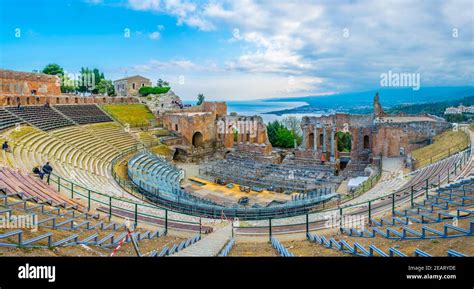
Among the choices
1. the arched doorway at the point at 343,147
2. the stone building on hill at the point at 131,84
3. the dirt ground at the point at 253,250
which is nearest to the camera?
the dirt ground at the point at 253,250

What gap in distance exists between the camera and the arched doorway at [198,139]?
42281 millimetres

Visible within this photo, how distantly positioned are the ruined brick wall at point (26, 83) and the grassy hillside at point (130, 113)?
30.6ft

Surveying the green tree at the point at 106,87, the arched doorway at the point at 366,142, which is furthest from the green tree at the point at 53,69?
the arched doorway at the point at 366,142

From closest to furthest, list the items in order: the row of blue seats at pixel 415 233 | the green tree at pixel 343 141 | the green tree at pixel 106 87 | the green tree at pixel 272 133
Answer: the row of blue seats at pixel 415 233, the green tree at pixel 343 141, the green tree at pixel 272 133, the green tree at pixel 106 87

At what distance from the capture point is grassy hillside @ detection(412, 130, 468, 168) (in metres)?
22.1

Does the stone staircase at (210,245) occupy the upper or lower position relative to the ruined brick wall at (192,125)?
lower

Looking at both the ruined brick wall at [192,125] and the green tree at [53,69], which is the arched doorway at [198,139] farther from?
the green tree at [53,69]

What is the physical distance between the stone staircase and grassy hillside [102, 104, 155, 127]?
29.8 m

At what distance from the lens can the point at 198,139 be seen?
140 feet

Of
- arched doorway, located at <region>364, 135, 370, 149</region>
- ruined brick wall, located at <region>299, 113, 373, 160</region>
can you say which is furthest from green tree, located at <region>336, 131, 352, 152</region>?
arched doorway, located at <region>364, 135, 370, 149</region>

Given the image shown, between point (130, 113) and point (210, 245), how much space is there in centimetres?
3630

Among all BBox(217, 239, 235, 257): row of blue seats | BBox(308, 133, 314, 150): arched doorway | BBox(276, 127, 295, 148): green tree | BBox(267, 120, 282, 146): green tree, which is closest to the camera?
BBox(217, 239, 235, 257): row of blue seats

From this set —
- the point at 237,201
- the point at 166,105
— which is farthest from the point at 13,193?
the point at 166,105

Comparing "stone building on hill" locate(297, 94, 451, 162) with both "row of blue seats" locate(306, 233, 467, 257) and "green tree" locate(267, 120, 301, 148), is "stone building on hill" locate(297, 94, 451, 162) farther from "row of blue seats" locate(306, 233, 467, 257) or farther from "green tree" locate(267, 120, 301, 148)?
"row of blue seats" locate(306, 233, 467, 257)
